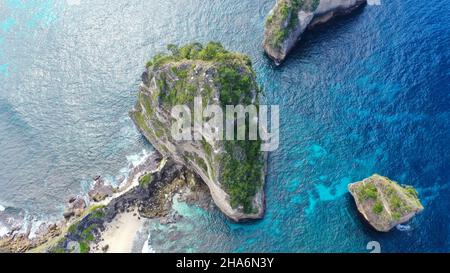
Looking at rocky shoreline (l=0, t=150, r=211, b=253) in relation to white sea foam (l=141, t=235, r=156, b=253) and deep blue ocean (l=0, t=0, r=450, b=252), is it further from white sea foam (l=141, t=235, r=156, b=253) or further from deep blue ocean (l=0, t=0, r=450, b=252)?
white sea foam (l=141, t=235, r=156, b=253)

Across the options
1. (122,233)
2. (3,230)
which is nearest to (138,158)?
(122,233)

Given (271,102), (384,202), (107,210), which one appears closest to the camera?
(384,202)

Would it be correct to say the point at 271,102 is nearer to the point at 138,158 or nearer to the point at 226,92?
the point at 226,92

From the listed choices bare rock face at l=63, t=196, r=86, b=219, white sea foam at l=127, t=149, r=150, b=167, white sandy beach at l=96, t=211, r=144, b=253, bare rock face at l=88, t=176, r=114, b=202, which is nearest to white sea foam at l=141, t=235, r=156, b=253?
white sandy beach at l=96, t=211, r=144, b=253

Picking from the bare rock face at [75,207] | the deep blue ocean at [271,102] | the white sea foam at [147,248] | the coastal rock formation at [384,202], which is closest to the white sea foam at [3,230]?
the deep blue ocean at [271,102]

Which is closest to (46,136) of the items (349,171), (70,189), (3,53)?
(70,189)

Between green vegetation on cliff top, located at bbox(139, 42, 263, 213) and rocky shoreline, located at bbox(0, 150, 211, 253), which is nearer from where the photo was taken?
green vegetation on cliff top, located at bbox(139, 42, 263, 213)
